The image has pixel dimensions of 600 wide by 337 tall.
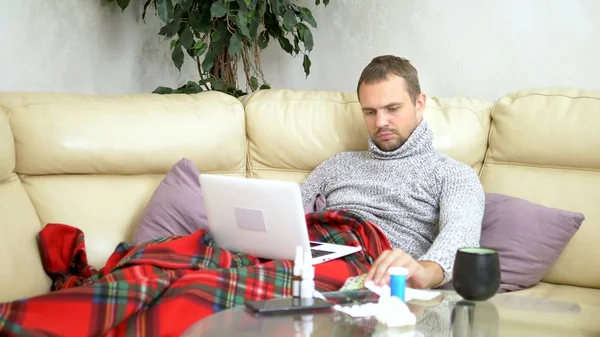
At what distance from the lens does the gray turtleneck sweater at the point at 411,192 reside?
2102mm

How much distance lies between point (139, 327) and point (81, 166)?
2.79ft

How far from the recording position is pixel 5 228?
2064 millimetres

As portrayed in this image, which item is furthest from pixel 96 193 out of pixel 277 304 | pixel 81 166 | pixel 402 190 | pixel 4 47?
pixel 277 304

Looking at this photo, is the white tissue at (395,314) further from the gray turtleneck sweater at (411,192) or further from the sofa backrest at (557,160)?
the sofa backrest at (557,160)

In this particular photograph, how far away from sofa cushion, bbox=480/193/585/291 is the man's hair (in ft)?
1.41

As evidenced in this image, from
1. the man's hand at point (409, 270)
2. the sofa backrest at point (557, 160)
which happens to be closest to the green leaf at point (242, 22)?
the sofa backrest at point (557, 160)

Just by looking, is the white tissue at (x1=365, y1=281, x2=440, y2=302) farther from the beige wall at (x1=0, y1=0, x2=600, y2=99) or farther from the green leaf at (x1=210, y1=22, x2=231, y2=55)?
the green leaf at (x1=210, y1=22, x2=231, y2=55)

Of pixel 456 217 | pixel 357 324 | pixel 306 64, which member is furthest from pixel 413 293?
pixel 306 64

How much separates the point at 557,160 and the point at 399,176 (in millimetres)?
469

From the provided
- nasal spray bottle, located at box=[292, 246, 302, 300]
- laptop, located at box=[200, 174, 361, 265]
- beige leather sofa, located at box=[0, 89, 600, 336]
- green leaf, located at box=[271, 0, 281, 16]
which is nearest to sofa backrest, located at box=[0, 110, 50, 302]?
beige leather sofa, located at box=[0, 89, 600, 336]

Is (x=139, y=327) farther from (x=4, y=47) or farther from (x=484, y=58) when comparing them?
(x=484, y=58)

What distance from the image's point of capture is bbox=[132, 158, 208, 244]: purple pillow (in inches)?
88.8

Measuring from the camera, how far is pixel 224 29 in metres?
3.02

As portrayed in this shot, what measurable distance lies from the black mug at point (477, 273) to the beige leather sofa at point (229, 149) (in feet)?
2.58
